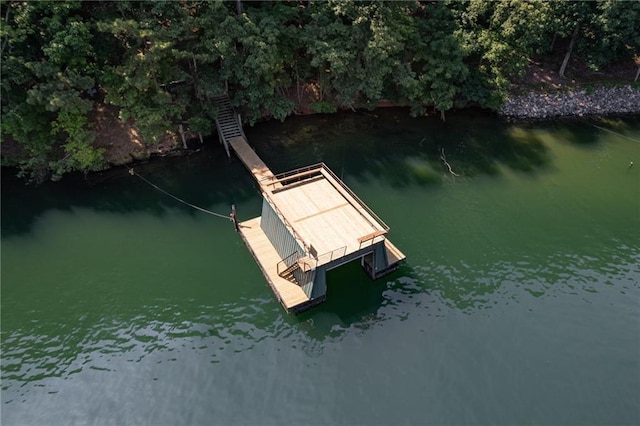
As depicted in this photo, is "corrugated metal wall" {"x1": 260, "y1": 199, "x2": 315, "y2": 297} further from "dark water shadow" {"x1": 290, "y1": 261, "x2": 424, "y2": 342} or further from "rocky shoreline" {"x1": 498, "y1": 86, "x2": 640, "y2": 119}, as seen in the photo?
"rocky shoreline" {"x1": 498, "y1": 86, "x2": 640, "y2": 119}

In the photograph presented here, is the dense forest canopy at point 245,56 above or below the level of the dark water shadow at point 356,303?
above

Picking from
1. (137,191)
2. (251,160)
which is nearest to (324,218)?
(251,160)

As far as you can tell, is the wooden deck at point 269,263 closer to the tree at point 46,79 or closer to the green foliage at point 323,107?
the green foliage at point 323,107

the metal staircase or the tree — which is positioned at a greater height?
the tree

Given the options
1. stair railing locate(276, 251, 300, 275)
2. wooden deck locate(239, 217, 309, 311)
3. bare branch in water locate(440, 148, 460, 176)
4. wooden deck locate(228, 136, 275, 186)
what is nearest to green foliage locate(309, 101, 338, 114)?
wooden deck locate(228, 136, 275, 186)

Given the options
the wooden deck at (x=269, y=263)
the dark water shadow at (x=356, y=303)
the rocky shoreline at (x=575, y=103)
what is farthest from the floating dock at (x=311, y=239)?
the rocky shoreline at (x=575, y=103)

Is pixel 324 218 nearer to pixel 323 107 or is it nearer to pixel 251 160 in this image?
pixel 251 160
